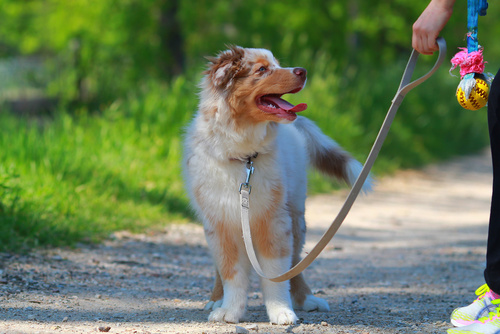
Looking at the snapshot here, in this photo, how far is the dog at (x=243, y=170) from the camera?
139 inches

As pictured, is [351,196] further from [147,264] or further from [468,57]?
[147,264]

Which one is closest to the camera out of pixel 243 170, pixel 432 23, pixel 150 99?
pixel 432 23

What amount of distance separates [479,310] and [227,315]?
1.41 meters

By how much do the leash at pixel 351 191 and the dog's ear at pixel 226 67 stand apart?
0.50 m

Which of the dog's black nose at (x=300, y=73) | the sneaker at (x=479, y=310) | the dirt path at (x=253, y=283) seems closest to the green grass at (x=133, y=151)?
the dirt path at (x=253, y=283)

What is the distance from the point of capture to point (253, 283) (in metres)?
4.90

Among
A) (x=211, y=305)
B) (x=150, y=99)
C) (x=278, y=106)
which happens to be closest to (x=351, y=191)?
(x=278, y=106)

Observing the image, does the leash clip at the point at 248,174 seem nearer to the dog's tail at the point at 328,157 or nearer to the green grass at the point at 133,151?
the dog's tail at the point at 328,157

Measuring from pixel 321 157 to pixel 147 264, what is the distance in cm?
200

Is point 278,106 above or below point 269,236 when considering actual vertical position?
above

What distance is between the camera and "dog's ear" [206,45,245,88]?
361 cm

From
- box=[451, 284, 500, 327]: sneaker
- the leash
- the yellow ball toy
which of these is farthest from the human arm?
box=[451, 284, 500, 327]: sneaker

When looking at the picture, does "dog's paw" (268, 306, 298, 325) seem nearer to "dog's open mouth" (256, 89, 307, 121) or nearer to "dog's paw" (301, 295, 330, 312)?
"dog's paw" (301, 295, 330, 312)

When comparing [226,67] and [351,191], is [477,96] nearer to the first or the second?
[351,191]
